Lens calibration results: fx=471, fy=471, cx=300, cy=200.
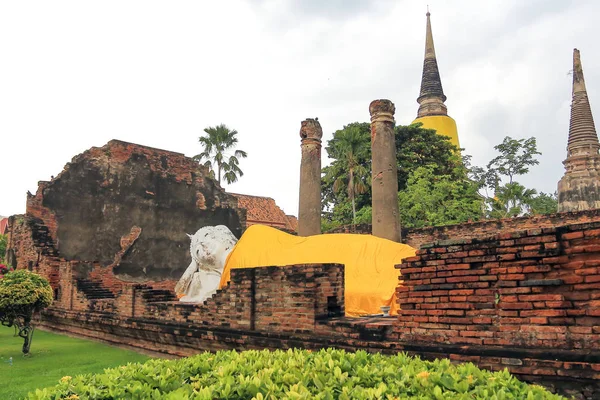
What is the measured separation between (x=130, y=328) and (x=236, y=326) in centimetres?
282

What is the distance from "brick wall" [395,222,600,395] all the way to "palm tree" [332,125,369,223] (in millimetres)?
19476

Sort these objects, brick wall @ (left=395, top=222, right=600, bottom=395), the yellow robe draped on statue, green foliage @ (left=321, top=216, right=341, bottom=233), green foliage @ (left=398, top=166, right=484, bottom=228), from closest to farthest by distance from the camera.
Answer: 1. brick wall @ (left=395, top=222, right=600, bottom=395)
2. the yellow robe draped on statue
3. green foliage @ (left=398, top=166, right=484, bottom=228)
4. green foliage @ (left=321, top=216, right=341, bottom=233)

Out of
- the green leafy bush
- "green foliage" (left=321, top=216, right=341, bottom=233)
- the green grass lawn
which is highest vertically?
"green foliage" (left=321, top=216, right=341, bottom=233)

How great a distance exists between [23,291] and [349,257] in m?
5.33

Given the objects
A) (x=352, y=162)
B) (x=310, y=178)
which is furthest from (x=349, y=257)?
(x=352, y=162)

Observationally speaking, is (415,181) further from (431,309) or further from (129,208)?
(431,309)

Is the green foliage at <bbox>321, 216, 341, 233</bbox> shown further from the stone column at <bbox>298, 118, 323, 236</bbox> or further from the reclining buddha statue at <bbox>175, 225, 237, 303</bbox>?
the reclining buddha statue at <bbox>175, 225, 237, 303</bbox>

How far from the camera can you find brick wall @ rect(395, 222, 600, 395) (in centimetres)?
358

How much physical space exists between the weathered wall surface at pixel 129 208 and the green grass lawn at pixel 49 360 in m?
5.60

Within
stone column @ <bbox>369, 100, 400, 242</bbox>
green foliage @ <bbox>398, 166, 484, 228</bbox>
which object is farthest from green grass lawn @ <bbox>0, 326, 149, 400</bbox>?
green foliage @ <bbox>398, 166, 484, 228</bbox>

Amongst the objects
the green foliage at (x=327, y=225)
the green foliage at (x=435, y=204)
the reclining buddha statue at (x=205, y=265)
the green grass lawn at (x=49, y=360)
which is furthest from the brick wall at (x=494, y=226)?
the green grass lawn at (x=49, y=360)

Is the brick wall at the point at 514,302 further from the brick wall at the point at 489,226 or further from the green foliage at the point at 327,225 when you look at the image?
the green foliage at the point at 327,225

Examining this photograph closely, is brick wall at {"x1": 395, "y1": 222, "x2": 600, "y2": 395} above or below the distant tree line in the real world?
below

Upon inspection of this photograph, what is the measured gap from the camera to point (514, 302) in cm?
393
